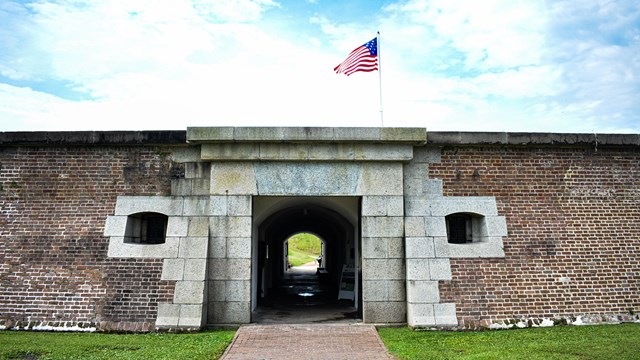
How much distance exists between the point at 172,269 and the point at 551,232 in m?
7.42

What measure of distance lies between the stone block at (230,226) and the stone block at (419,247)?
309 cm

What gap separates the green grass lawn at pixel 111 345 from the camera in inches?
274

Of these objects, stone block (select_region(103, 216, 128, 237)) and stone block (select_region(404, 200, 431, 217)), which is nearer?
stone block (select_region(103, 216, 128, 237))

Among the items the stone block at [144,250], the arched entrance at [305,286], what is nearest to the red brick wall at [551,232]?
the arched entrance at [305,286]

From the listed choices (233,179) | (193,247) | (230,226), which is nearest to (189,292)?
(193,247)

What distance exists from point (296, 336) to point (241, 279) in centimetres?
160

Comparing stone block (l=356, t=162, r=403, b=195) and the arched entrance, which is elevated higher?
stone block (l=356, t=162, r=403, b=195)

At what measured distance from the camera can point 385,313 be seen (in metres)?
9.12

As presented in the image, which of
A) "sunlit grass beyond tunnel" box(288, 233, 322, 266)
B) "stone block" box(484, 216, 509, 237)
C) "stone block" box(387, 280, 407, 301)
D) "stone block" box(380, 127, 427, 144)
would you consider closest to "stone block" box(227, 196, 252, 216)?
"stone block" box(380, 127, 427, 144)

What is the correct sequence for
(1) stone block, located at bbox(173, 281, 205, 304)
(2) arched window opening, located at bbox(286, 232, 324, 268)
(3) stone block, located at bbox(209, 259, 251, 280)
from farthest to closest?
(2) arched window opening, located at bbox(286, 232, 324, 268)
(3) stone block, located at bbox(209, 259, 251, 280)
(1) stone block, located at bbox(173, 281, 205, 304)

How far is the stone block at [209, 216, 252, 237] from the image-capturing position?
9250 millimetres

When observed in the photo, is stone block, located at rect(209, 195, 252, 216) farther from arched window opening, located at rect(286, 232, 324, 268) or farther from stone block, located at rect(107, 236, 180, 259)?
arched window opening, located at rect(286, 232, 324, 268)

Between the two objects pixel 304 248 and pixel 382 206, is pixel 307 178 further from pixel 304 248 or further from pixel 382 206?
pixel 304 248

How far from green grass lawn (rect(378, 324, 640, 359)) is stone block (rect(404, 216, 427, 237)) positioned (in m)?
1.79
